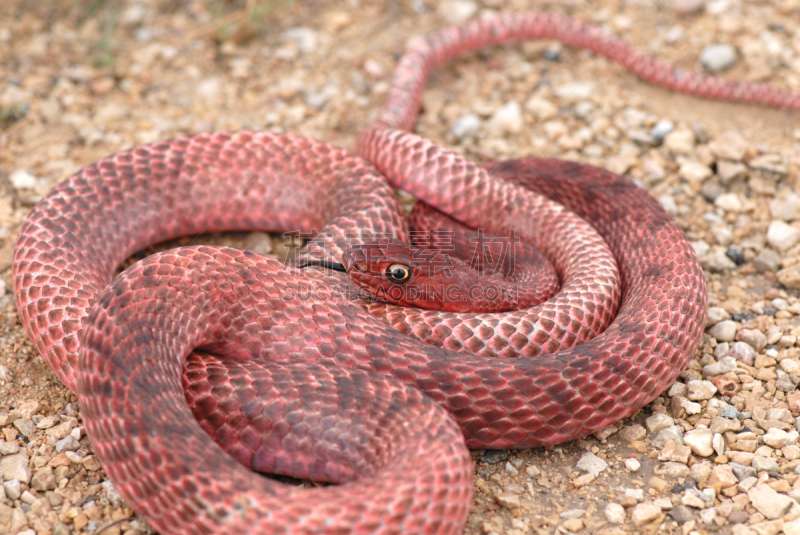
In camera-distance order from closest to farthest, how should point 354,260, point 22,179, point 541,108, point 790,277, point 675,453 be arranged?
point 675,453
point 354,260
point 790,277
point 22,179
point 541,108

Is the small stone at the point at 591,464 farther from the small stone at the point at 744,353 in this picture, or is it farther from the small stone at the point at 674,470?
the small stone at the point at 744,353

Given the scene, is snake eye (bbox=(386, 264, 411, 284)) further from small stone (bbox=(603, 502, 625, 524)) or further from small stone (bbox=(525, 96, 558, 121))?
small stone (bbox=(525, 96, 558, 121))

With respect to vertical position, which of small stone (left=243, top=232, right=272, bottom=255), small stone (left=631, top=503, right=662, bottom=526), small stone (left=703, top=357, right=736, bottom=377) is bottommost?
small stone (left=703, top=357, right=736, bottom=377)

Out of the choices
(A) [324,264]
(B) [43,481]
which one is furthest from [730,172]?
(B) [43,481]

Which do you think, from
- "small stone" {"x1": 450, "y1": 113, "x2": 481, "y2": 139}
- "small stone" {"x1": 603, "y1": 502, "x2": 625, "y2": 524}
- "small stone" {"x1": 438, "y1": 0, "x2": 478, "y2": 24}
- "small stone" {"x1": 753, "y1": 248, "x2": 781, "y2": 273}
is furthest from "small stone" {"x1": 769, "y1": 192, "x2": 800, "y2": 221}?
"small stone" {"x1": 438, "y1": 0, "x2": 478, "y2": 24}

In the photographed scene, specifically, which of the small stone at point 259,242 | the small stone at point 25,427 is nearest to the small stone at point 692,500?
the small stone at point 259,242

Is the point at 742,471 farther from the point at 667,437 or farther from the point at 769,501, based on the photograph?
the point at 667,437

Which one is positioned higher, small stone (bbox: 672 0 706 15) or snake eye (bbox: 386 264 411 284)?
small stone (bbox: 672 0 706 15)

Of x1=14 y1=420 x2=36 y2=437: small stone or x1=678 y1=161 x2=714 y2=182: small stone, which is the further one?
x1=678 y1=161 x2=714 y2=182: small stone
